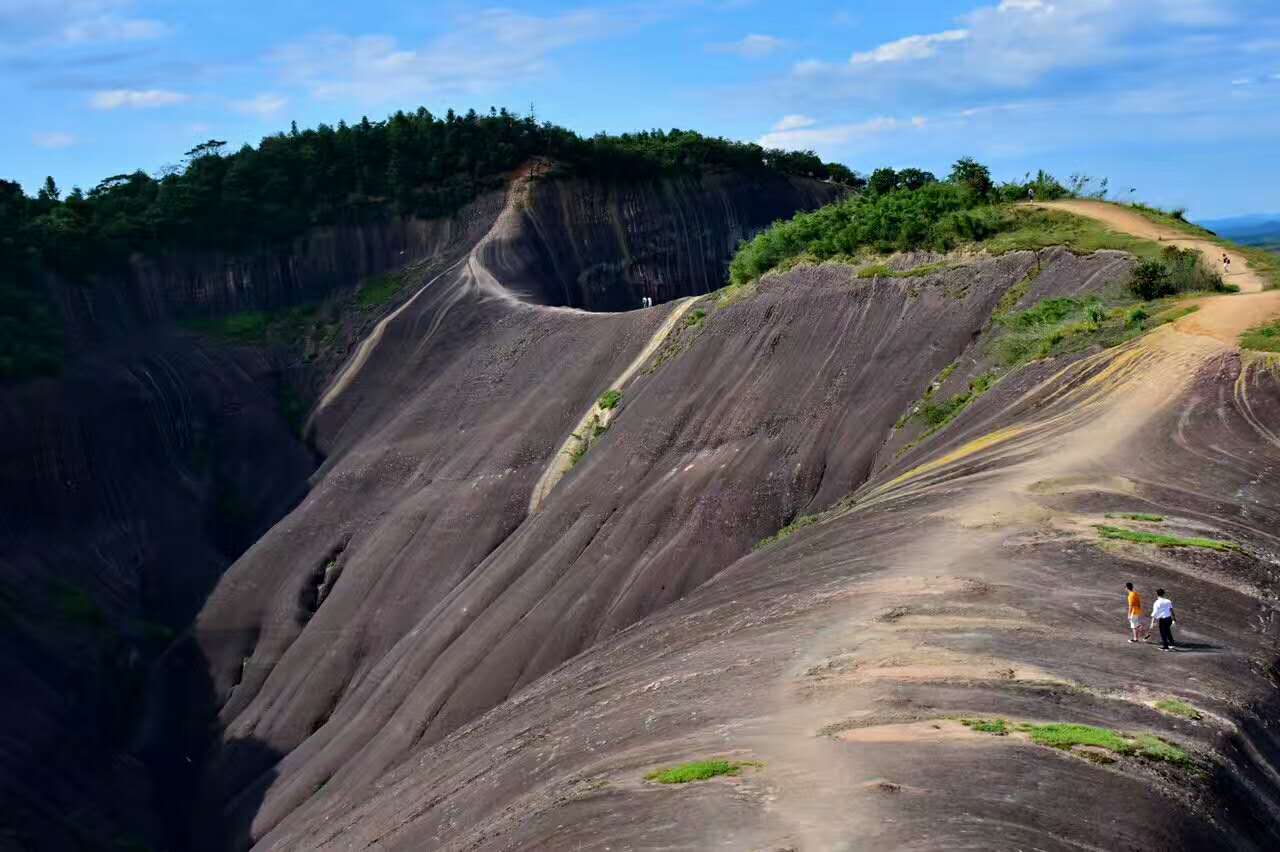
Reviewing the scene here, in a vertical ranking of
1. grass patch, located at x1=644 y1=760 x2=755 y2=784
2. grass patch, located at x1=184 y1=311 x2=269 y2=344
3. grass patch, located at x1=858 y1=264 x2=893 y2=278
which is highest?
grass patch, located at x1=858 y1=264 x2=893 y2=278

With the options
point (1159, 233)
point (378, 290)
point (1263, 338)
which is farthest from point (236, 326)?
point (1263, 338)

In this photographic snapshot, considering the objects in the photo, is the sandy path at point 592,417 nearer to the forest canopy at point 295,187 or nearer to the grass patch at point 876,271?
the grass patch at point 876,271

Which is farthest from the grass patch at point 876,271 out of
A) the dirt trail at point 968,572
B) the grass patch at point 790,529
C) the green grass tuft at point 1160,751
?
the green grass tuft at point 1160,751

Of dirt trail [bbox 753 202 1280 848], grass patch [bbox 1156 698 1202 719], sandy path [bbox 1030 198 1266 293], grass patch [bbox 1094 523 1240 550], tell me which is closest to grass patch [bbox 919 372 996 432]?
dirt trail [bbox 753 202 1280 848]

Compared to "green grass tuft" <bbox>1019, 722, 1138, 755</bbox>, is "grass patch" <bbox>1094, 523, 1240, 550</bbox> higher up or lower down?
higher up

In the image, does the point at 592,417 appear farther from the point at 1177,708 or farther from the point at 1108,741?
the point at 1108,741

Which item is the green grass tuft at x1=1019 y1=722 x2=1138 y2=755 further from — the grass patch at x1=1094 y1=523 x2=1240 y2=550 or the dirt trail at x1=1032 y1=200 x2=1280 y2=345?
the dirt trail at x1=1032 y1=200 x2=1280 y2=345

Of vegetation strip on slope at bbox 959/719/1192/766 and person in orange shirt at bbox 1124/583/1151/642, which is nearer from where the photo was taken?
vegetation strip on slope at bbox 959/719/1192/766

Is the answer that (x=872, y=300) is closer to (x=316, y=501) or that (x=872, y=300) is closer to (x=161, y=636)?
(x=316, y=501)
